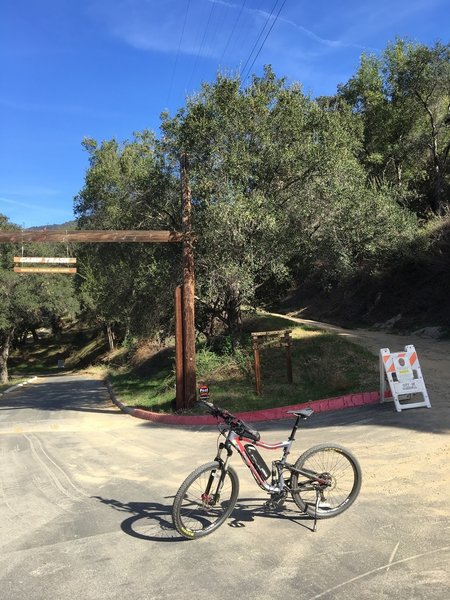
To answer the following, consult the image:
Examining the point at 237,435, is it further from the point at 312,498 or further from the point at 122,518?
the point at 122,518

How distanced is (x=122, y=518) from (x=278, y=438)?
13.8ft

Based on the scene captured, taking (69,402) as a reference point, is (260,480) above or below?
above

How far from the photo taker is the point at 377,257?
62.1ft

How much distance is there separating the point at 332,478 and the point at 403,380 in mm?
5374

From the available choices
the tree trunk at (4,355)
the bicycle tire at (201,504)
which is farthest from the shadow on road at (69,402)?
the tree trunk at (4,355)

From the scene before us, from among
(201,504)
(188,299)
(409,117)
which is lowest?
(201,504)

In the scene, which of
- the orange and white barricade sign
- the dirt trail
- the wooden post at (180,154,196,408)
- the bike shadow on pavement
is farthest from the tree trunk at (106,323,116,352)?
the bike shadow on pavement

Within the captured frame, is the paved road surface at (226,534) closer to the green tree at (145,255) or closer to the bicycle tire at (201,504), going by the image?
the bicycle tire at (201,504)

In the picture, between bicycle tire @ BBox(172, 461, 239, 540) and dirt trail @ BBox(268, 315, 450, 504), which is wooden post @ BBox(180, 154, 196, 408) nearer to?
dirt trail @ BBox(268, 315, 450, 504)

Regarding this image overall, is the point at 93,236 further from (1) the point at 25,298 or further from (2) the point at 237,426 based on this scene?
(1) the point at 25,298

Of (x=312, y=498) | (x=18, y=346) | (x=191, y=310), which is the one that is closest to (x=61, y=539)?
(x=312, y=498)

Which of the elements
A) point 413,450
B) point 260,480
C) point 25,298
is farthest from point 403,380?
point 25,298

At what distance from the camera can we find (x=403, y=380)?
9648 mm

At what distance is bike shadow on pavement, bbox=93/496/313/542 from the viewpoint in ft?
15.5
